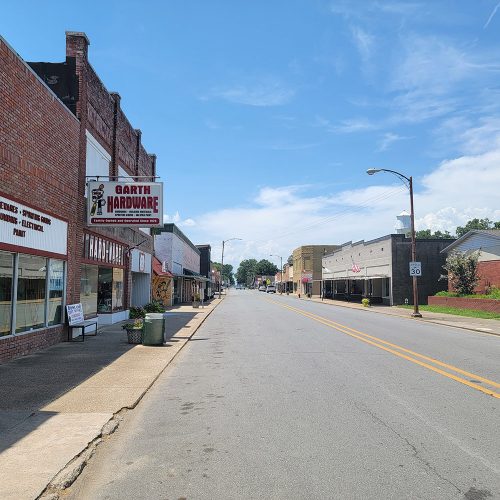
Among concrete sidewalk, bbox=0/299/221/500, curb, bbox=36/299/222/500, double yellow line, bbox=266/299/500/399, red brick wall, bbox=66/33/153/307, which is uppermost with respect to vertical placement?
red brick wall, bbox=66/33/153/307

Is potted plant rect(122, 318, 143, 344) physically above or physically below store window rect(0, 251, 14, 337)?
below

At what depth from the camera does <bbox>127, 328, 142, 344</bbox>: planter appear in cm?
1503

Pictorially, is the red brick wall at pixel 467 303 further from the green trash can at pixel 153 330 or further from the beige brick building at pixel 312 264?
the beige brick building at pixel 312 264

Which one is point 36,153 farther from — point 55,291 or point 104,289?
point 104,289

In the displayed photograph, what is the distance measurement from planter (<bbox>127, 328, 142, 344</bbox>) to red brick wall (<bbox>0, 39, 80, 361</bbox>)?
2026 millimetres

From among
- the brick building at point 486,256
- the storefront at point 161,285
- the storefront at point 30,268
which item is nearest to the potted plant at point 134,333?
the storefront at point 30,268

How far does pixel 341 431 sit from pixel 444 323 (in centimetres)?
2018

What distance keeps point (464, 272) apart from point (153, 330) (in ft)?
89.7

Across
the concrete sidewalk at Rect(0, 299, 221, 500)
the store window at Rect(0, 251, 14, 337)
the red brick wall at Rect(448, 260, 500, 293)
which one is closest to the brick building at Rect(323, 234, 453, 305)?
the red brick wall at Rect(448, 260, 500, 293)

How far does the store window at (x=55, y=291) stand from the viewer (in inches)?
553

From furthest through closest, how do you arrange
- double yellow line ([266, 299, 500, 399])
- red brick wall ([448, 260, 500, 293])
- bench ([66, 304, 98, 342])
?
red brick wall ([448, 260, 500, 293]) < bench ([66, 304, 98, 342]) < double yellow line ([266, 299, 500, 399])

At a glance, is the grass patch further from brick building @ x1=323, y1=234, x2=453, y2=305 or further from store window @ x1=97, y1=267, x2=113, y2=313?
store window @ x1=97, y1=267, x2=113, y2=313

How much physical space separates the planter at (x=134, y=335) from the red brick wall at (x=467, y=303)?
22.1m

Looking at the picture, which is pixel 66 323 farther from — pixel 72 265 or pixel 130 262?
pixel 130 262
